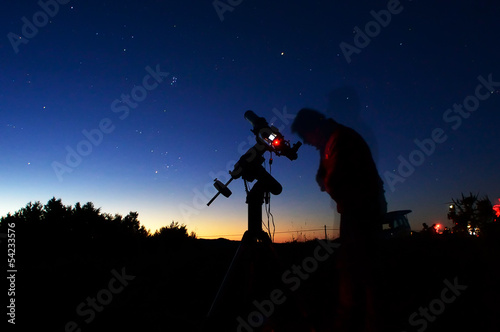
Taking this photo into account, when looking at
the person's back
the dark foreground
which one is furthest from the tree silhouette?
the person's back

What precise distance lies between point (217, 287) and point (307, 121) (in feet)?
9.06

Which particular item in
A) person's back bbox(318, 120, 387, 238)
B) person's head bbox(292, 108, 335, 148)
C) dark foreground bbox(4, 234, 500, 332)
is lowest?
dark foreground bbox(4, 234, 500, 332)

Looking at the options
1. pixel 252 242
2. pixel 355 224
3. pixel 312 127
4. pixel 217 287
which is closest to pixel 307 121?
pixel 312 127

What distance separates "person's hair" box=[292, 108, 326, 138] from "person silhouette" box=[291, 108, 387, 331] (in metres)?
0.45

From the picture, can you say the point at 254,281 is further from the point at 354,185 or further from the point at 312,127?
the point at 312,127

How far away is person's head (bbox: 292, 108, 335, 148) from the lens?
113 inches

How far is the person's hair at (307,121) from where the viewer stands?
290 centimetres

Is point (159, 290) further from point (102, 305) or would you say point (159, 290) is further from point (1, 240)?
point (1, 240)

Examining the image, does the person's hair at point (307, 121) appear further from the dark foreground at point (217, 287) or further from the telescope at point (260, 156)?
the dark foreground at point (217, 287)

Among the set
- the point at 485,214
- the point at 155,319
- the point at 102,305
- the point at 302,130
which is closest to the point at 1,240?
the point at 102,305

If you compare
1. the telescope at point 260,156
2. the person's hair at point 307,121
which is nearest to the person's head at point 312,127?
the person's hair at point 307,121

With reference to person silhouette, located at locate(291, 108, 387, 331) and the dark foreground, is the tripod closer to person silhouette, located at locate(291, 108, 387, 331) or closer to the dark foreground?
the dark foreground

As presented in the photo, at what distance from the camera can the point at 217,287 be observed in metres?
3.85

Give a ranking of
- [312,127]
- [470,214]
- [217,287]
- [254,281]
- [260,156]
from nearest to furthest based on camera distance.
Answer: [254,281] → [260,156] → [312,127] → [217,287] → [470,214]
